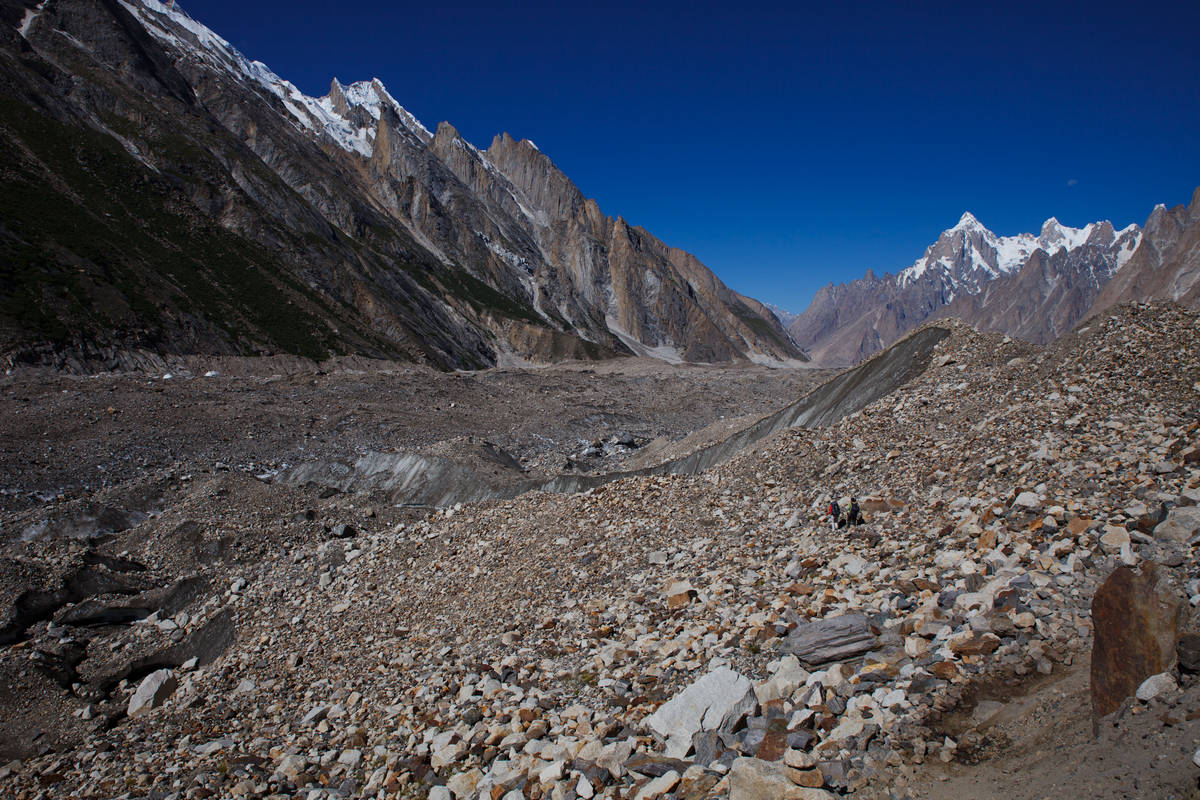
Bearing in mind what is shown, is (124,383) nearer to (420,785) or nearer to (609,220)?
(420,785)

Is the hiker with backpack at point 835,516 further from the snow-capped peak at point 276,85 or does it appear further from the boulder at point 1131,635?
the snow-capped peak at point 276,85

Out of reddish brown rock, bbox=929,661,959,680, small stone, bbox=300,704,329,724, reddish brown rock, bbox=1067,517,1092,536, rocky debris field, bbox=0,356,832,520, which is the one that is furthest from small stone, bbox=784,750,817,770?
rocky debris field, bbox=0,356,832,520

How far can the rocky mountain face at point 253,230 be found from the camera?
161 feet

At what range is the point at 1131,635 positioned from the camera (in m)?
4.48

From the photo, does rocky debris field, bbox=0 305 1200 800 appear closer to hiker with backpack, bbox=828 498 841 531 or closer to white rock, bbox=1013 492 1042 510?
white rock, bbox=1013 492 1042 510

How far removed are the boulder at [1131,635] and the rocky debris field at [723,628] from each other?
0.02 metres

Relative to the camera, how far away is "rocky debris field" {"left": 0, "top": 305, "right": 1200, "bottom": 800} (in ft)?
15.3

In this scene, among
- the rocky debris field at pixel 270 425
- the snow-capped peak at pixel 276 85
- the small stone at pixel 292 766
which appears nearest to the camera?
the small stone at pixel 292 766

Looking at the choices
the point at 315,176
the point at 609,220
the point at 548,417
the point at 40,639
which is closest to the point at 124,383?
the point at 548,417

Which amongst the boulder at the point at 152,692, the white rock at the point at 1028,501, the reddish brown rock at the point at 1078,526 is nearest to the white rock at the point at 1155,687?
the reddish brown rock at the point at 1078,526

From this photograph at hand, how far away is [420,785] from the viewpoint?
19.8 ft

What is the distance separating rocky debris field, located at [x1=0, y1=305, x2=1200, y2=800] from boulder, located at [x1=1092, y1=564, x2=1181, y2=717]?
0.7 inches

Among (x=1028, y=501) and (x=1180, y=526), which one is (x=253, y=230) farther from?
(x=1180, y=526)

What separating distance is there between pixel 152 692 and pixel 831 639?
10.3 metres
